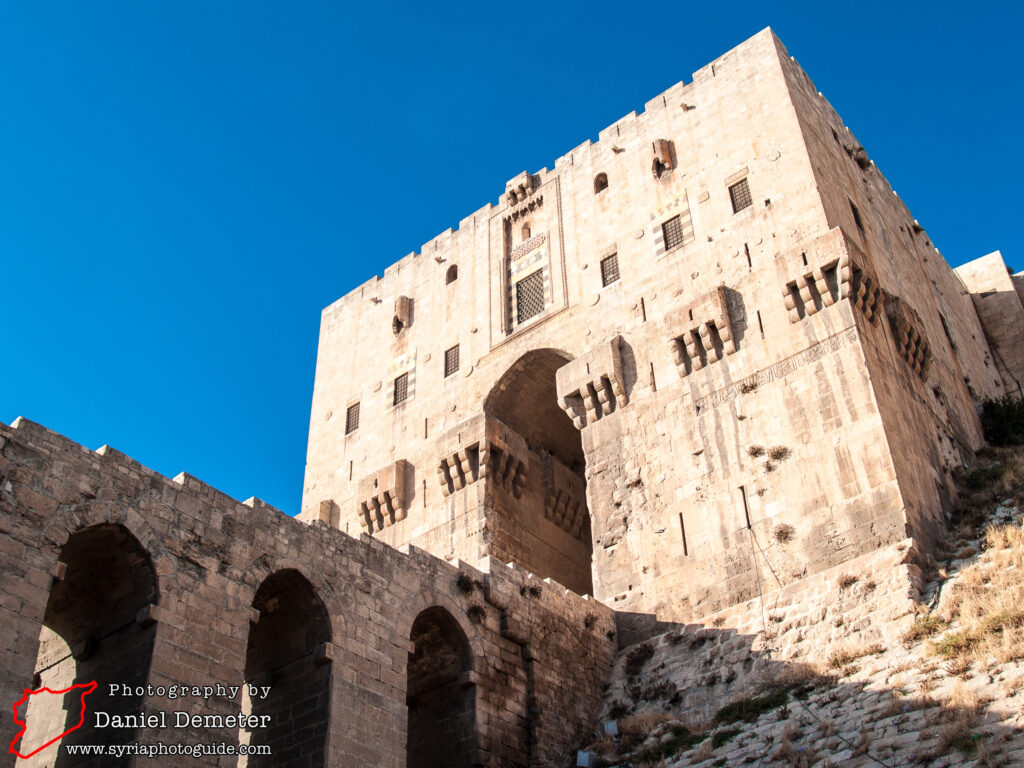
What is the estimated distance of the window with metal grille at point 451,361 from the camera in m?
25.2

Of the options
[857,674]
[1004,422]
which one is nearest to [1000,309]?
[1004,422]

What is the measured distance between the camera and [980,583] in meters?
14.2

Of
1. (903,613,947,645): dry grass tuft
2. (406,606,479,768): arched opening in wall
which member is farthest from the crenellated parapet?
(406,606,479,768): arched opening in wall

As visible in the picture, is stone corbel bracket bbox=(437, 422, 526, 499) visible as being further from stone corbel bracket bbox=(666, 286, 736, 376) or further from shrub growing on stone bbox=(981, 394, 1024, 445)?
shrub growing on stone bbox=(981, 394, 1024, 445)

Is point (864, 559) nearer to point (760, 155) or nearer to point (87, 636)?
point (760, 155)

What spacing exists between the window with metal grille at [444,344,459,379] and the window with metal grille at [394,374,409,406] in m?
1.30

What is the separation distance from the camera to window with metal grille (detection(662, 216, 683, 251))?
22172 millimetres

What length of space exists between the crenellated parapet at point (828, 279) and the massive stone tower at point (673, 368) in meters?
0.05

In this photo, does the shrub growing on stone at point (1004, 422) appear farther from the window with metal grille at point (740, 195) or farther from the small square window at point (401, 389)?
the small square window at point (401, 389)

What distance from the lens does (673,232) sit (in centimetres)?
2241

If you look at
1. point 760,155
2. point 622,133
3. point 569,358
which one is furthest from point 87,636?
point 622,133

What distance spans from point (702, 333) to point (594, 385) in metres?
2.59

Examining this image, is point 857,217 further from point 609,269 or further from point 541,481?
point 541,481

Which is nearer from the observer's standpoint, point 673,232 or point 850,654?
point 850,654
